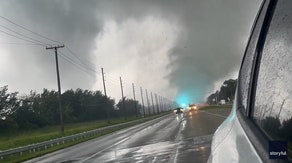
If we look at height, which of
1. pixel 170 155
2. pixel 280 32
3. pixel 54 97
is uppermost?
pixel 54 97

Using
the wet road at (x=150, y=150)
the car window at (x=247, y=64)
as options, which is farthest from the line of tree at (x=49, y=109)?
the car window at (x=247, y=64)

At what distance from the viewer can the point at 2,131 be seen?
338 ft

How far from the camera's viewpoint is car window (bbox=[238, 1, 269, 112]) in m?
3.56

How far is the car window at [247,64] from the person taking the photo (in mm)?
3557

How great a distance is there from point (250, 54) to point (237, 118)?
0.46m

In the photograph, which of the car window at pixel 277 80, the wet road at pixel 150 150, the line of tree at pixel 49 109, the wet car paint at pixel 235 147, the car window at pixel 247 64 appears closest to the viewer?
the car window at pixel 277 80

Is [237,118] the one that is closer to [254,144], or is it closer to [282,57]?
[254,144]

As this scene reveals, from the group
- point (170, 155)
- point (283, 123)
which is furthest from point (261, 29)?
point (170, 155)

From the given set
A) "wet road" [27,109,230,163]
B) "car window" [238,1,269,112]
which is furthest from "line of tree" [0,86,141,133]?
"car window" [238,1,269,112]

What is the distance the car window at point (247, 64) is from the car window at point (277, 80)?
0.40 metres

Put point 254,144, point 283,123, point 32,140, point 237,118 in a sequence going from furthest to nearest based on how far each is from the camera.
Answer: point 32,140
point 237,118
point 254,144
point 283,123

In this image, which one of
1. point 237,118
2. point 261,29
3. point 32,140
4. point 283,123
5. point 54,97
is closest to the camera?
point 283,123

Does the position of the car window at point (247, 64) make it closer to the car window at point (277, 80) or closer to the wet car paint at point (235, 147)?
the wet car paint at point (235, 147)

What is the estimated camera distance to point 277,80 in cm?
256
